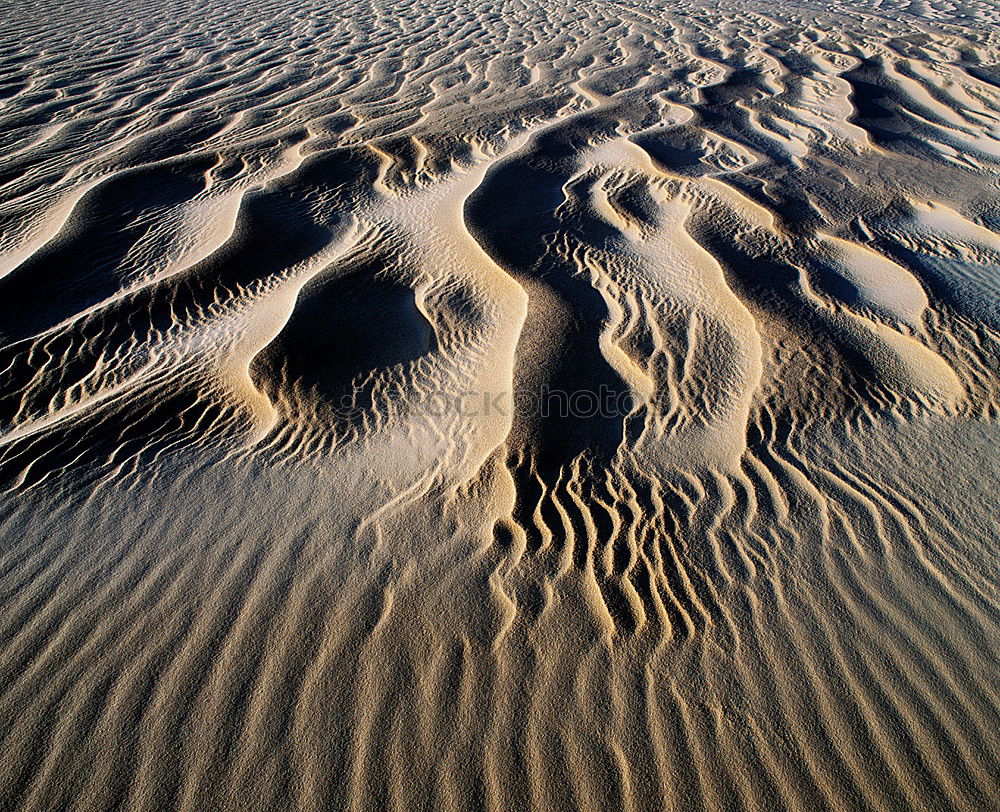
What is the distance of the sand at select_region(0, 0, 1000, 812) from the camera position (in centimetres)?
135

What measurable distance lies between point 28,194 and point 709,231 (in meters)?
3.92

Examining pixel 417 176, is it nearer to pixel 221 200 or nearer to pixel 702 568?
pixel 221 200

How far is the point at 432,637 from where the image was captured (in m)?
1.53

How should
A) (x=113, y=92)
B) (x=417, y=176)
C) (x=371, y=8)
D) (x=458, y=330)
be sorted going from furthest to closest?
1. (x=371, y=8)
2. (x=113, y=92)
3. (x=417, y=176)
4. (x=458, y=330)

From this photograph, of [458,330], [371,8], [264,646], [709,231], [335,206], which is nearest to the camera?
[264,646]

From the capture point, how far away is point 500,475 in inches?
75.5

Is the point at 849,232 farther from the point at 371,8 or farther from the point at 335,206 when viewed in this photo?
the point at 371,8

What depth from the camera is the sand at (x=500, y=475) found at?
1347mm

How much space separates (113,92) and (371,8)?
5.14m

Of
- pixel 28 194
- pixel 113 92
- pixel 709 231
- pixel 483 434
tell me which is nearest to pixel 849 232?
pixel 709 231

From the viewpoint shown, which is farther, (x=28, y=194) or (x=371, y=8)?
(x=371, y=8)

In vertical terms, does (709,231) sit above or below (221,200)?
below

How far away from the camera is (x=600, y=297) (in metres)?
2.62

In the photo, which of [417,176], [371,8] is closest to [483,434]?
[417,176]
